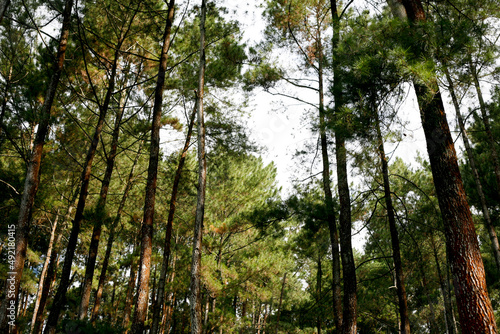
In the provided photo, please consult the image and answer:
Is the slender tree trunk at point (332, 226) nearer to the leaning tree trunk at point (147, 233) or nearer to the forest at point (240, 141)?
the forest at point (240, 141)

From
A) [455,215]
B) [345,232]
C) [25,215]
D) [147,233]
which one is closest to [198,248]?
[147,233]

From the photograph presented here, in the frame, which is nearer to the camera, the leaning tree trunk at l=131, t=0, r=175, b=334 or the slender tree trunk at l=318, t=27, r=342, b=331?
the leaning tree trunk at l=131, t=0, r=175, b=334

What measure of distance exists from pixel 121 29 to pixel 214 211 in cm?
743

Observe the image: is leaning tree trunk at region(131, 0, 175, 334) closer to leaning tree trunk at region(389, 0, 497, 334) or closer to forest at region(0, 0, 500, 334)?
forest at region(0, 0, 500, 334)

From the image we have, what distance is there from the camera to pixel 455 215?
295 centimetres

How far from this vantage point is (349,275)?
5074 mm

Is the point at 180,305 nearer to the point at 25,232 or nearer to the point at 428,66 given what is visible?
the point at 25,232

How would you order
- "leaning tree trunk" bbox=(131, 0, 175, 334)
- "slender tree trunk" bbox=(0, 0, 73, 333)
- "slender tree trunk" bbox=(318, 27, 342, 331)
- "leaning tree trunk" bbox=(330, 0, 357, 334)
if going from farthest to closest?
"slender tree trunk" bbox=(318, 27, 342, 331) → "leaning tree trunk" bbox=(131, 0, 175, 334) → "leaning tree trunk" bbox=(330, 0, 357, 334) → "slender tree trunk" bbox=(0, 0, 73, 333)

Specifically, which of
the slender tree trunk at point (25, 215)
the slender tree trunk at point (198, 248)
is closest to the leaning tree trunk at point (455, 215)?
the slender tree trunk at point (198, 248)

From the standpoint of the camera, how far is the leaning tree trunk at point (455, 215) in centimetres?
264

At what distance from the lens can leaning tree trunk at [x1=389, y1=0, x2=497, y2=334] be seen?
2.64m

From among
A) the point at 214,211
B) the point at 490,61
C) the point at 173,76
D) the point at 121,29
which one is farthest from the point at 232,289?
the point at 490,61

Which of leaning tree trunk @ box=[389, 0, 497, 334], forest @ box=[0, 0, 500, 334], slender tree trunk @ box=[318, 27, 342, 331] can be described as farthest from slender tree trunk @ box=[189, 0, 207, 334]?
leaning tree trunk @ box=[389, 0, 497, 334]

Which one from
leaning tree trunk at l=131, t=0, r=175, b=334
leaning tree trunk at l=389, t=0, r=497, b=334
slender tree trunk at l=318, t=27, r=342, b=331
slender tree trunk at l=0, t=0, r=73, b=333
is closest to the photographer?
leaning tree trunk at l=389, t=0, r=497, b=334
